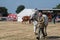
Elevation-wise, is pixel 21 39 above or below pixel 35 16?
below

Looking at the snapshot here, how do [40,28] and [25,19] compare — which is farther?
[25,19]

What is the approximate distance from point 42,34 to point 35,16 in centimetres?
265

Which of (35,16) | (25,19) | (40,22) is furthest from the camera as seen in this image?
(25,19)

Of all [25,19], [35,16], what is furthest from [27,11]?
[35,16]

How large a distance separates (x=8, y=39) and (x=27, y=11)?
155 ft

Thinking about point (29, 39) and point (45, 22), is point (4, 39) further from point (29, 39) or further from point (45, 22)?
point (45, 22)

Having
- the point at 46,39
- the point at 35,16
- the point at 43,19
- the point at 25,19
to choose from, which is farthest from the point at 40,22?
the point at 25,19

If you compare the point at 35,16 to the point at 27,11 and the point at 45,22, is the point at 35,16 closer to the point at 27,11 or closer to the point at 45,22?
the point at 45,22

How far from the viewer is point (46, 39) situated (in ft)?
55.9

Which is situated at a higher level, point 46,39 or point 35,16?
point 35,16

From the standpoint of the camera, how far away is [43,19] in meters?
16.1

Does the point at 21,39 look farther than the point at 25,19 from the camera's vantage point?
No

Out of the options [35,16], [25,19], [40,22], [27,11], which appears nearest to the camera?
[40,22]

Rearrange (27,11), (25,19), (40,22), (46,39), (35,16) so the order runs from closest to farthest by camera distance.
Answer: (40,22) < (46,39) < (35,16) < (25,19) < (27,11)
